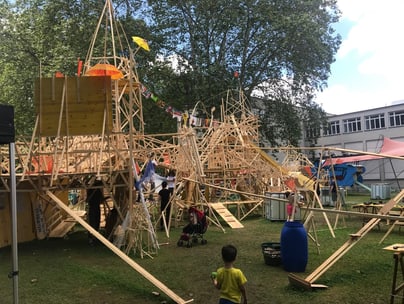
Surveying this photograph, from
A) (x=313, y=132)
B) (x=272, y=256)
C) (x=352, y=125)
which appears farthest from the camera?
(x=352, y=125)

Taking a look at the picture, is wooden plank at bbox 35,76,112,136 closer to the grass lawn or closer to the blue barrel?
the grass lawn

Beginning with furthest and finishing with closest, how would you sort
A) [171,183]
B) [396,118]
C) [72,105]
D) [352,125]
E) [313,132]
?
[352,125] < [396,118] < [313,132] < [171,183] < [72,105]

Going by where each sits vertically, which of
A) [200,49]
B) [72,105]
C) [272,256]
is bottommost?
[272,256]

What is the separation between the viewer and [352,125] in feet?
167

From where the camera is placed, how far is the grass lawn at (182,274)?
649cm

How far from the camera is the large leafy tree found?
2523 cm

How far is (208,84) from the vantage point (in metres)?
24.8

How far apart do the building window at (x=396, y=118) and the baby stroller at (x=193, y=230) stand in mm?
40667

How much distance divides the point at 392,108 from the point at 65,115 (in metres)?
44.4

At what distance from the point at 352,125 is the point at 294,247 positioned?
154 ft

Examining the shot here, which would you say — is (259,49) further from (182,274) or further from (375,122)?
(375,122)

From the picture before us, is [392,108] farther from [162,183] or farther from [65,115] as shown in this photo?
[65,115]

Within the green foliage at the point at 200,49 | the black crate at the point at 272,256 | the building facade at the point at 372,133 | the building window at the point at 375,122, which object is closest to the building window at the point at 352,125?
the building facade at the point at 372,133

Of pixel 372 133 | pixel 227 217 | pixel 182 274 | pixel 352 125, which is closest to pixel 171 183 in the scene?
pixel 227 217
